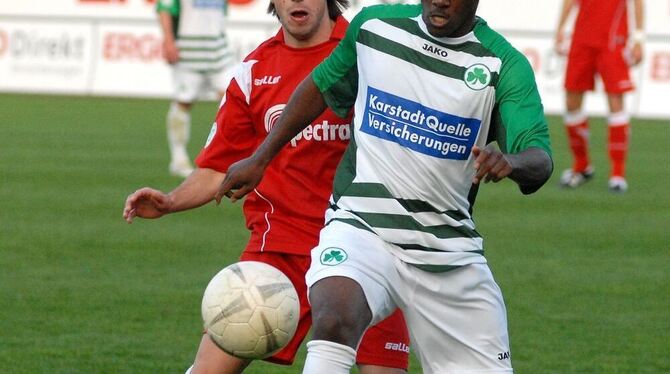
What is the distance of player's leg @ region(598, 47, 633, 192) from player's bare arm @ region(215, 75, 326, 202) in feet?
29.9

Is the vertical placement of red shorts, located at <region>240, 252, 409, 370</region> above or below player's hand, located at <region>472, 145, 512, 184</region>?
below

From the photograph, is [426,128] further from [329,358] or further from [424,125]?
[329,358]

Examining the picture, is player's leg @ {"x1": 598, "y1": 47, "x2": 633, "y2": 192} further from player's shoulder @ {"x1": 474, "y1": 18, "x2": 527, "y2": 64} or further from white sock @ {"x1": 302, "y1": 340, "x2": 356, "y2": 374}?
white sock @ {"x1": 302, "y1": 340, "x2": 356, "y2": 374}

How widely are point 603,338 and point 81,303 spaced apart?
2.80 metres

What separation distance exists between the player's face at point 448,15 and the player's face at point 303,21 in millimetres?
743

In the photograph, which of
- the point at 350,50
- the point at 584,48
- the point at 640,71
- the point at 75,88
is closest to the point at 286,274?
the point at 350,50

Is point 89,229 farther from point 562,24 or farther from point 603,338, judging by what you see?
point 562,24

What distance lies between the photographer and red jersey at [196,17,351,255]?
18.4 feet

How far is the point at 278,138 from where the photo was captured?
5.28m

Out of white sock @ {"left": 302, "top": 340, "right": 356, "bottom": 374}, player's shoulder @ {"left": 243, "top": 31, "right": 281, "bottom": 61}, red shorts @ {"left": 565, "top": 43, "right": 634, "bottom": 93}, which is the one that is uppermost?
player's shoulder @ {"left": 243, "top": 31, "right": 281, "bottom": 61}

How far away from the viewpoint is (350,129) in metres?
5.59

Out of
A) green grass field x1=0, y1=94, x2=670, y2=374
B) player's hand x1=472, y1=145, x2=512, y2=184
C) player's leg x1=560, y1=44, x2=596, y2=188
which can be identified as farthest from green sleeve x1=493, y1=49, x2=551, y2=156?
player's leg x1=560, y1=44, x2=596, y2=188

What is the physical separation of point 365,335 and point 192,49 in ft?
32.9

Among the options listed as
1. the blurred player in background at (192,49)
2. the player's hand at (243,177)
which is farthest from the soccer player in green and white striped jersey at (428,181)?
the blurred player in background at (192,49)
